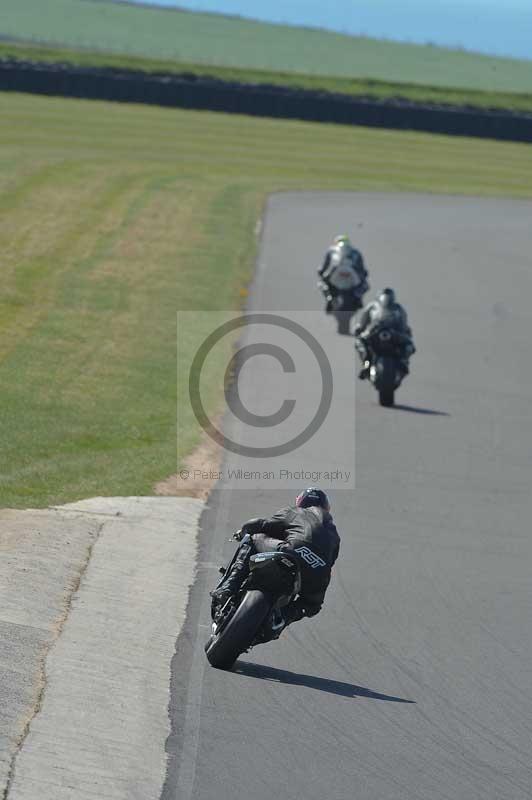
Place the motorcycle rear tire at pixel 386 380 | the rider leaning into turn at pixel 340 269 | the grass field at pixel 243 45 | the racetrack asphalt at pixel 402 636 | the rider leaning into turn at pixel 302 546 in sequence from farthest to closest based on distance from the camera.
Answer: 1. the grass field at pixel 243 45
2. the rider leaning into turn at pixel 340 269
3. the motorcycle rear tire at pixel 386 380
4. the rider leaning into turn at pixel 302 546
5. the racetrack asphalt at pixel 402 636

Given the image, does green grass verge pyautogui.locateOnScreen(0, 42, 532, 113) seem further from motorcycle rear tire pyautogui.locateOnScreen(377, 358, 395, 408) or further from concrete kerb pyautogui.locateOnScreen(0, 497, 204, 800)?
concrete kerb pyautogui.locateOnScreen(0, 497, 204, 800)

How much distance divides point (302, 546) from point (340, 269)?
17.9 m

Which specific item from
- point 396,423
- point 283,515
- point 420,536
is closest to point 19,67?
point 396,423

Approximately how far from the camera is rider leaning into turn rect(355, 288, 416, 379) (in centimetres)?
2062

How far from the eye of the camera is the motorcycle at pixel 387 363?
20281 millimetres

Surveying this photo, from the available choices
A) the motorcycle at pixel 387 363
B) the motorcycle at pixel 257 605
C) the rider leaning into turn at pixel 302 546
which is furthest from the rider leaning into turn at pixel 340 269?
the motorcycle at pixel 257 605

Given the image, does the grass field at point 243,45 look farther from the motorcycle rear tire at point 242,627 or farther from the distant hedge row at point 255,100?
the motorcycle rear tire at point 242,627

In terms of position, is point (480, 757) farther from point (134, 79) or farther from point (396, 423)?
point (134, 79)

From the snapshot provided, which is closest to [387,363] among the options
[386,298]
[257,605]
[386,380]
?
[386,380]

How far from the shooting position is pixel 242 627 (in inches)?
375

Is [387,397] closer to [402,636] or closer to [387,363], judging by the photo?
[387,363]

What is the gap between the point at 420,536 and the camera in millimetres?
14305

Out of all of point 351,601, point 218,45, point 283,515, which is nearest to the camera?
point 283,515

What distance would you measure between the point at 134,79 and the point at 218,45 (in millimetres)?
39106
